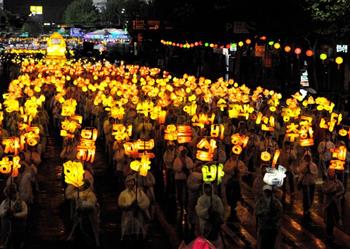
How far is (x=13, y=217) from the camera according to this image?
43.3 ft

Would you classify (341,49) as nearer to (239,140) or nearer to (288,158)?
(288,158)

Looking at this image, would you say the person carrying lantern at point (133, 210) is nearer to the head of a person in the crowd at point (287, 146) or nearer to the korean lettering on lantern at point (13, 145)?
the korean lettering on lantern at point (13, 145)

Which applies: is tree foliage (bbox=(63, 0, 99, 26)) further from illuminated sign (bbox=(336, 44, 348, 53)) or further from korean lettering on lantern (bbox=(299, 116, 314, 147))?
korean lettering on lantern (bbox=(299, 116, 314, 147))

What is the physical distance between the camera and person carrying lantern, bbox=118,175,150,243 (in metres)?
13.8

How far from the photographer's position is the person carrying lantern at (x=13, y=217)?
1321 centimetres

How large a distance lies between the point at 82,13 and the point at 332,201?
440ft

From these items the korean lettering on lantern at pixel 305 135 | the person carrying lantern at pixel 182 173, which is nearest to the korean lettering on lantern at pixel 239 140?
the person carrying lantern at pixel 182 173

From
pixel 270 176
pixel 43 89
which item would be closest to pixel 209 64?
pixel 43 89

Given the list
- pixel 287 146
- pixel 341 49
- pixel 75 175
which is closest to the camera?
pixel 75 175

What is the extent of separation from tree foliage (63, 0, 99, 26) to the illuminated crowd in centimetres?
11785

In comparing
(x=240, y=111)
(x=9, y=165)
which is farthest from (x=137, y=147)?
(x=240, y=111)

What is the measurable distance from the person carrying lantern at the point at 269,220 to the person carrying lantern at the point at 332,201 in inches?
79.1

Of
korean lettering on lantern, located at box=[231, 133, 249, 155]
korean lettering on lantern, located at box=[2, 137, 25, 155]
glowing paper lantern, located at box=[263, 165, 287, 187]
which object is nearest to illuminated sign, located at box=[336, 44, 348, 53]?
korean lettering on lantern, located at box=[231, 133, 249, 155]

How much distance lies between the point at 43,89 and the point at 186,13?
69.2ft
